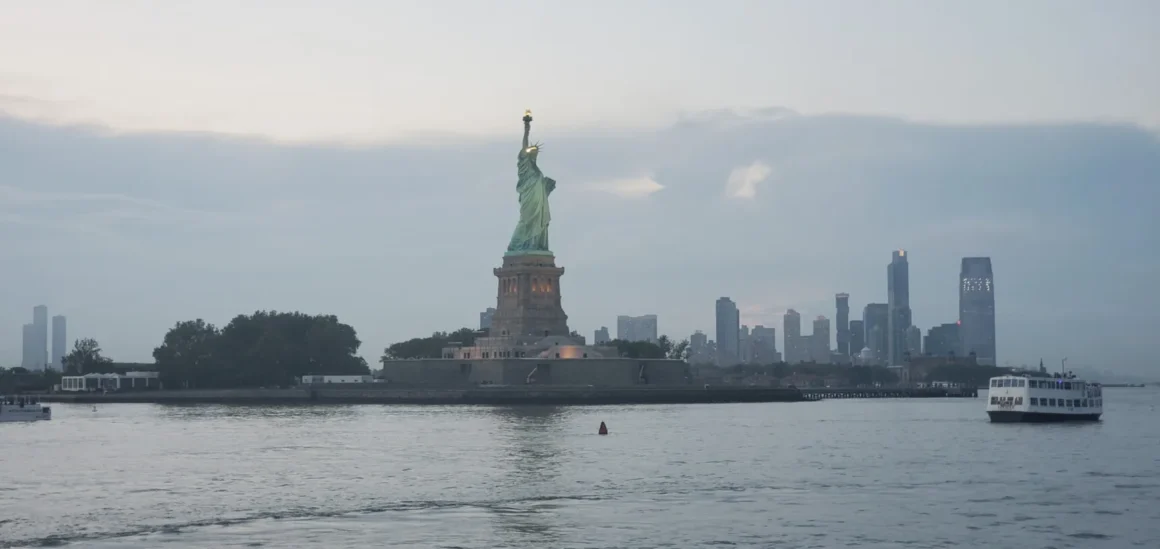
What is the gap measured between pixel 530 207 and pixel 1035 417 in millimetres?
66426

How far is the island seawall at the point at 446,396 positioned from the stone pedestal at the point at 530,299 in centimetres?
888

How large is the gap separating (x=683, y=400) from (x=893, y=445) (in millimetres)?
71989

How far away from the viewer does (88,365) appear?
18850cm

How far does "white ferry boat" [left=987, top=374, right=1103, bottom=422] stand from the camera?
3620 inches

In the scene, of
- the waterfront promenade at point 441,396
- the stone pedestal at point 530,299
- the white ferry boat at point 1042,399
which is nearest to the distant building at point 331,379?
the waterfront promenade at point 441,396

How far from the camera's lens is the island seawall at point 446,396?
135 meters

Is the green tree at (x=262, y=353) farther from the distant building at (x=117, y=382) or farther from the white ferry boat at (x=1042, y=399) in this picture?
the white ferry boat at (x=1042, y=399)

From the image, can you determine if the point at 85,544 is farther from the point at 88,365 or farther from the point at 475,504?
the point at 88,365

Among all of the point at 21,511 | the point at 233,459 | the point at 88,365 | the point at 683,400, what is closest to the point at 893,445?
the point at 233,459

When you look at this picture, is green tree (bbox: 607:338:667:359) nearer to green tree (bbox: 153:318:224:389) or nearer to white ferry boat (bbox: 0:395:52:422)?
green tree (bbox: 153:318:224:389)

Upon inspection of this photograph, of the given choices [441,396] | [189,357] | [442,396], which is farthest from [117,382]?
[442,396]

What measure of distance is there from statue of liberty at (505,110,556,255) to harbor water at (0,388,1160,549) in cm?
5762

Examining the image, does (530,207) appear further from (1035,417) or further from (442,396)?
(1035,417)

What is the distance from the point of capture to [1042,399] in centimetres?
9181
